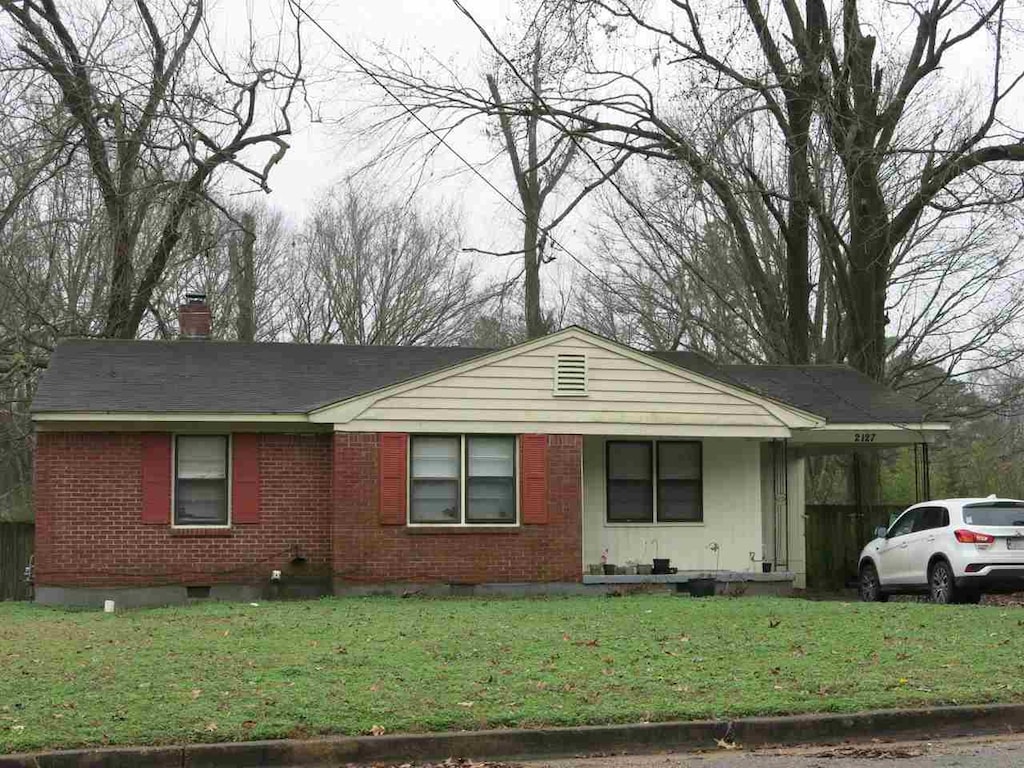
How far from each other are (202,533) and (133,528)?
104 centimetres

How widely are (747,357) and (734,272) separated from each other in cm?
254

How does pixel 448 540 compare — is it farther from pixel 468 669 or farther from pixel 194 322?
pixel 468 669

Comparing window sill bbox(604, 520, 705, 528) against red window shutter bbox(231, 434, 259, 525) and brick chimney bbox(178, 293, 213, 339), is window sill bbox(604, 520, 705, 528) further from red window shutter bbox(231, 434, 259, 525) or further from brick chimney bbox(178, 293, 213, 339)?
brick chimney bbox(178, 293, 213, 339)

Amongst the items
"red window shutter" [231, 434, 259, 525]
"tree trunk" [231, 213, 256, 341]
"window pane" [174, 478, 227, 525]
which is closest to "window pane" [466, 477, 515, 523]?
"red window shutter" [231, 434, 259, 525]

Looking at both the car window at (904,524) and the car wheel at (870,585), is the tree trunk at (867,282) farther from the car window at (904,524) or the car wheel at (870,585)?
the car window at (904,524)

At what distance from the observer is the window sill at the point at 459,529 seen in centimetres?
2091

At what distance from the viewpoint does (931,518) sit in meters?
20.1

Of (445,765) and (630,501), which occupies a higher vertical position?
(630,501)

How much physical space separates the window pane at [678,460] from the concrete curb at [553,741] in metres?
12.8

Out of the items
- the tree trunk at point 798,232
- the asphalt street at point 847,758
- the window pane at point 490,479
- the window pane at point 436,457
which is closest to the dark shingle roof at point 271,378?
the window pane at point 436,457

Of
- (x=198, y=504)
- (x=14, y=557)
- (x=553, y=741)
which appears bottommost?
(x=553, y=741)

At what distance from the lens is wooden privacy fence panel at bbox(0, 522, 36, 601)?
24406 mm

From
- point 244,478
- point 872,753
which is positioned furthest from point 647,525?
point 872,753

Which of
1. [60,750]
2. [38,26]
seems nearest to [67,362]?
[38,26]
